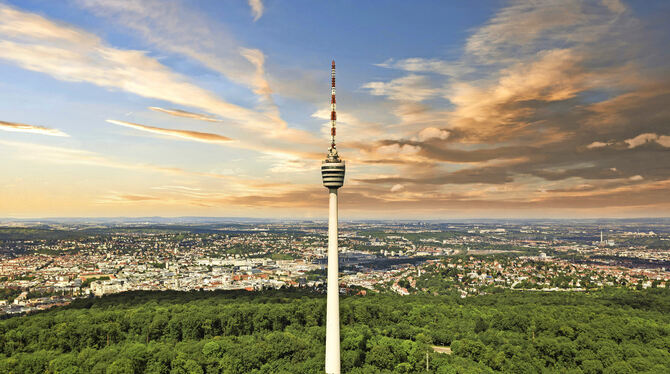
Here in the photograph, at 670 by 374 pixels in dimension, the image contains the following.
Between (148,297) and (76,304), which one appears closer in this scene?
(76,304)

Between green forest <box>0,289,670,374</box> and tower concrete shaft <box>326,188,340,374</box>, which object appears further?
tower concrete shaft <box>326,188,340,374</box>

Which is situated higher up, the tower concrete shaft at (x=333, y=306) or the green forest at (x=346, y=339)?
the tower concrete shaft at (x=333, y=306)

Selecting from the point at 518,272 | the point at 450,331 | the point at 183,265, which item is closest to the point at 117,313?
the point at 450,331

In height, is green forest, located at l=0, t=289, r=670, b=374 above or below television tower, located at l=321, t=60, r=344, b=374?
below

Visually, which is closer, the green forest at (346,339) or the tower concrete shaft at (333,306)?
the green forest at (346,339)

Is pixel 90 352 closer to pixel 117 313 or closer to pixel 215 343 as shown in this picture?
pixel 215 343
